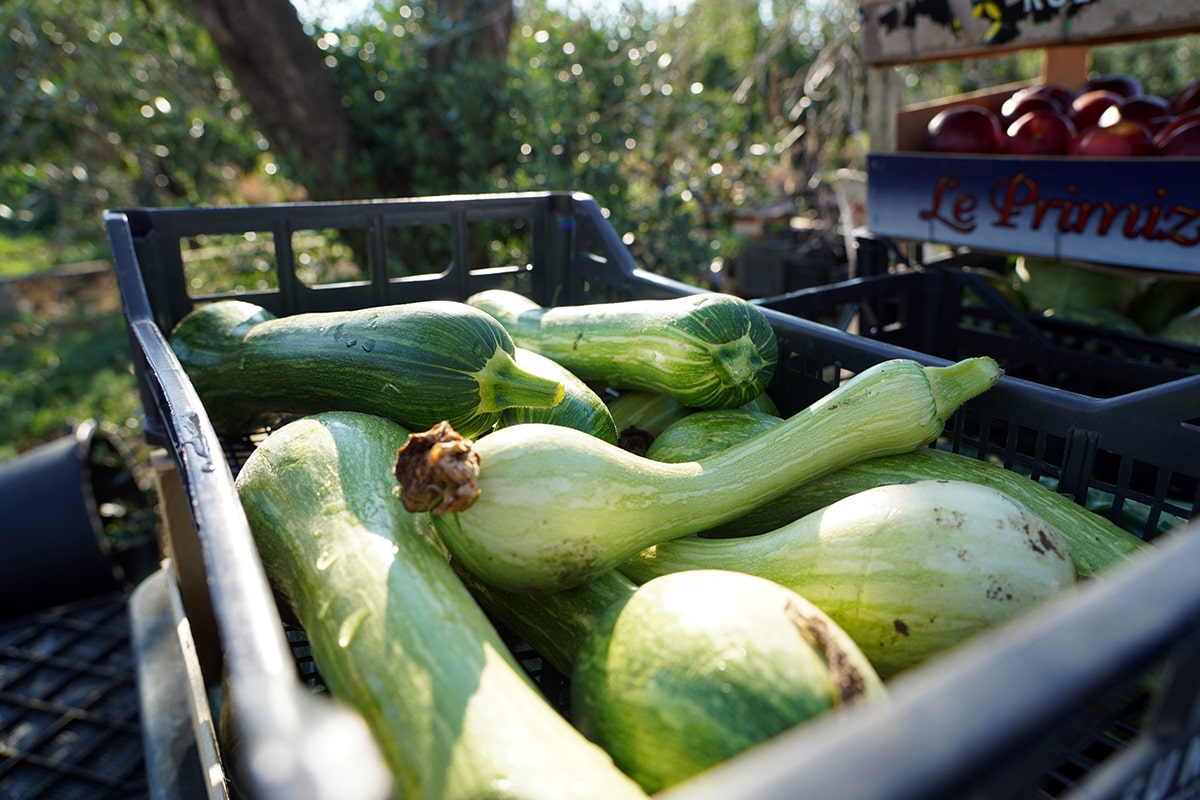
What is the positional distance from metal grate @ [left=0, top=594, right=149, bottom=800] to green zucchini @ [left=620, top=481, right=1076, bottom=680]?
193cm

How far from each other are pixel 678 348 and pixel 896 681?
689 millimetres

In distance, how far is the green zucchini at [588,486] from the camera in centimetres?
99

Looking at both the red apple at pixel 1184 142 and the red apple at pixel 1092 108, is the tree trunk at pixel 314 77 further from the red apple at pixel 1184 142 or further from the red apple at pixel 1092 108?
the red apple at pixel 1184 142

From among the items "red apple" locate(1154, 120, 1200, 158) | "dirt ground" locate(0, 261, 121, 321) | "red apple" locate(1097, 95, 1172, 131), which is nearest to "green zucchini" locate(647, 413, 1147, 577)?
"red apple" locate(1154, 120, 1200, 158)

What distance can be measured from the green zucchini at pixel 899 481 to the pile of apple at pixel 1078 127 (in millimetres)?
1497

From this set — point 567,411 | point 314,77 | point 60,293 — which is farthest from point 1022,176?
point 60,293

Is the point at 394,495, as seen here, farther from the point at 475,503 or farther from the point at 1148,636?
the point at 1148,636

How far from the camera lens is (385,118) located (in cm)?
384

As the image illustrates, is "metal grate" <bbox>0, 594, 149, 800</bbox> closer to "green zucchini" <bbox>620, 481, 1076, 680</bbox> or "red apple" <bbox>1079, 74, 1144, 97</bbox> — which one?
"green zucchini" <bbox>620, 481, 1076, 680</bbox>

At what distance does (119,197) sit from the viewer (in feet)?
15.6

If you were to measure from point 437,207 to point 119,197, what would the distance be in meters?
3.65

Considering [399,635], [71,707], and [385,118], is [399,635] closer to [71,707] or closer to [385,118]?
[71,707]

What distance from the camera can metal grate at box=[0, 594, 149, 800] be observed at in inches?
84.6

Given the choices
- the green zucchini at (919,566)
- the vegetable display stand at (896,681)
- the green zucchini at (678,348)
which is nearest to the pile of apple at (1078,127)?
the vegetable display stand at (896,681)
